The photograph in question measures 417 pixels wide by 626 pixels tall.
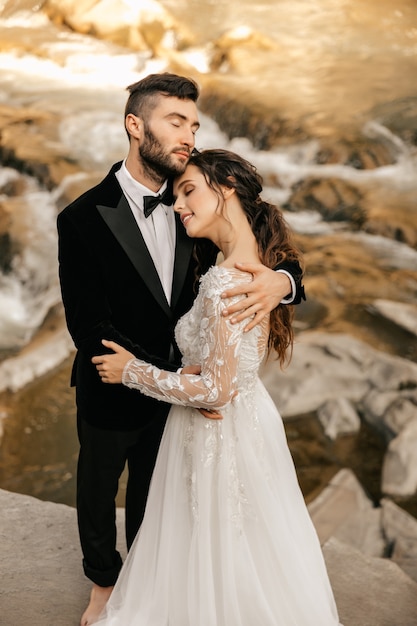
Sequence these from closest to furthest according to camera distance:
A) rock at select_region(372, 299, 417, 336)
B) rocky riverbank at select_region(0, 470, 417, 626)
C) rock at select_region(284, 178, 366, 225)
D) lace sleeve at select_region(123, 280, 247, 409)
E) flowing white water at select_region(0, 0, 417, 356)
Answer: lace sleeve at select_region(123, 280, 247, 409)
rocky riverbank at select_region(0, 470, 417, 626)
rock at select_region(372, 299, 417, 336)
flowing white water at select_region(0, 0, 417, 356)
rock at select_region(284, 178, 366, 225)

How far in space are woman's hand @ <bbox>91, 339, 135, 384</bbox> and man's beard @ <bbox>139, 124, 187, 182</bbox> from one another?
0.51 meters

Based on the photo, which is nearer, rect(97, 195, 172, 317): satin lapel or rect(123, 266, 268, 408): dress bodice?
rect(123, 266, 268, 408): dress bodice

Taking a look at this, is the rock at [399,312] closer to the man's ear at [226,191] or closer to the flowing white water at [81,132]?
the flowing white water at [81,132]

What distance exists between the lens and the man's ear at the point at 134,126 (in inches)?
76.8

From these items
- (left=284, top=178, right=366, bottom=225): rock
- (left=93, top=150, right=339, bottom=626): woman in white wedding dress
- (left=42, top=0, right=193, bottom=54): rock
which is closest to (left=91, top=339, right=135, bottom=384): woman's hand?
(left=93, top=150, right=339, bottom=626): woman in white wedding dress

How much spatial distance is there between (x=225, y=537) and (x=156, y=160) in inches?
40.8

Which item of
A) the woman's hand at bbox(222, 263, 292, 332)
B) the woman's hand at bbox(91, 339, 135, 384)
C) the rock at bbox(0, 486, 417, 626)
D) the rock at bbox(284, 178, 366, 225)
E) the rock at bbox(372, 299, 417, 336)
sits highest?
the woman's hand at bbox(222, 263, 292, 332)

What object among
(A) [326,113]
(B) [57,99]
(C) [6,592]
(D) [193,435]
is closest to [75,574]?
(C) [6,592]

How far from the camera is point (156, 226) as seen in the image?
80.6 inches

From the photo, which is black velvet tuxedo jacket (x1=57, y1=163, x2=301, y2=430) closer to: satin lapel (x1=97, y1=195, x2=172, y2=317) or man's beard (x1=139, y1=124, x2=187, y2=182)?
satin lapel (x1=97, y1=195, x2=172, y2=317)

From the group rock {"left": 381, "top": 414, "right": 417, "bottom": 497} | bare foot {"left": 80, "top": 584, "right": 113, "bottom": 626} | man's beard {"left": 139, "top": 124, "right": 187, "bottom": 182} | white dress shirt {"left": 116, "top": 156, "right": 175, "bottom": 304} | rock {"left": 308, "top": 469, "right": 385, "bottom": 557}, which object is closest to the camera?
man's beard {"left": 139, "top": 124, "right": 187, "bottom": 182}

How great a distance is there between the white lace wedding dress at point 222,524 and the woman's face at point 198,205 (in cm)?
16

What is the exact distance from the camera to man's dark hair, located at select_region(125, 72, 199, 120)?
1.93 metres

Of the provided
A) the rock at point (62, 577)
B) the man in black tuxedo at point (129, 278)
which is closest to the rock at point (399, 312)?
the rock at point (62, 577)
